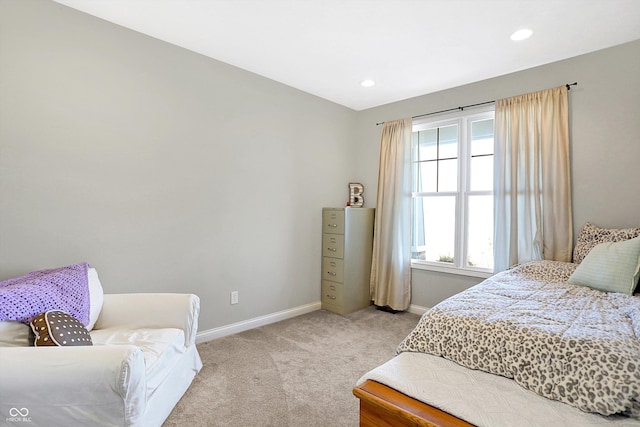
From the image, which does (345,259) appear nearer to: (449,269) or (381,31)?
(449,269)

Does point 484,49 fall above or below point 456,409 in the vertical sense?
above

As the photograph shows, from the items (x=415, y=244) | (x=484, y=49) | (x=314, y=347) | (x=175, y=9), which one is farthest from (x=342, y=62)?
(x=314, y=347)

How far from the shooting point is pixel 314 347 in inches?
106

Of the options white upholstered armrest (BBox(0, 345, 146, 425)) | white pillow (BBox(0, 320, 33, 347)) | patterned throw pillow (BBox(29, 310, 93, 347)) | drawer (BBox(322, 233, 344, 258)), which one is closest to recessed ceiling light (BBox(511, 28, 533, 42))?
drawer (BBox(322, 233, 344, 258))

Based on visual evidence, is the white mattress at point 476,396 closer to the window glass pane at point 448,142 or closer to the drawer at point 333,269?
the drawer at point 333,269

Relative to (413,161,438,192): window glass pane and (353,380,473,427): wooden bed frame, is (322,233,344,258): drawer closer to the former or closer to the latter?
(413,161,438,192): window glass pane

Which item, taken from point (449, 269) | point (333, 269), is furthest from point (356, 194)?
point (449, 269)

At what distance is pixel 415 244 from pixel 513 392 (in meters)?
2.66

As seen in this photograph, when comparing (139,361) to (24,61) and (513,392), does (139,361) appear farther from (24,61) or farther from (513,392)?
(24,61)

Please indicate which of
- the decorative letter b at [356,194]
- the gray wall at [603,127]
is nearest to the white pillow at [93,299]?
the decorative letter b at [356,194]

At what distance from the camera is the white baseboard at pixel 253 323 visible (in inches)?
109

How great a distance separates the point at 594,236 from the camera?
2.43 meters

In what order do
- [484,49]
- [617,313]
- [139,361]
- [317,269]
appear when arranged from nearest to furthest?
[139,361] < [617,313] < [484,49] < [317,269]

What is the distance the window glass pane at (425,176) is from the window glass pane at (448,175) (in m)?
0.06
